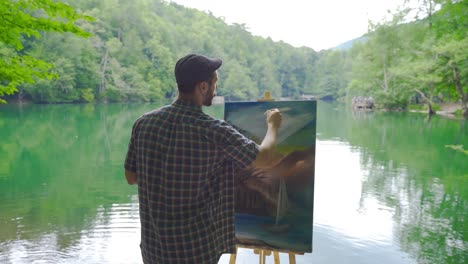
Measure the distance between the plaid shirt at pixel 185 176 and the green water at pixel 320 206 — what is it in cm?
198

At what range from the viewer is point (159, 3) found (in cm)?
5906

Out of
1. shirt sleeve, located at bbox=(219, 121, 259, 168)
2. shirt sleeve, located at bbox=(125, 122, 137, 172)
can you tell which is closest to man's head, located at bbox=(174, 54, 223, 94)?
shirt sleeve, located at bbox=(219, 121, 259, 168)

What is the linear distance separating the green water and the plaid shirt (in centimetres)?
198

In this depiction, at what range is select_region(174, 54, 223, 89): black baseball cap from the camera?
1.50 meters

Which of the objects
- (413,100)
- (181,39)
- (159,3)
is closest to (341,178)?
(413,100)

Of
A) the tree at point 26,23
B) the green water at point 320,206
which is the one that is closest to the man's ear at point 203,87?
the tree at point 26,23

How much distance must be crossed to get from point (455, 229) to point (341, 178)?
275 cm

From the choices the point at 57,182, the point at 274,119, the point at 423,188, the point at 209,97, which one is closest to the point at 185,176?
the point at 209,97

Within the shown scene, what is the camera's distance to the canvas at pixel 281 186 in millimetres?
2471

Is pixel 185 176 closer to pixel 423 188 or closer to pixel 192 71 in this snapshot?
pixel 192 71

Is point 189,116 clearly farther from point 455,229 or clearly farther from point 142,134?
point 455,229

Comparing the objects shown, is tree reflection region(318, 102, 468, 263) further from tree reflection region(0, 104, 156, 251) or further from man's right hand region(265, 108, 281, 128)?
tree reflection region(0, 104, 156, 251)

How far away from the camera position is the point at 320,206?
5.49 metres

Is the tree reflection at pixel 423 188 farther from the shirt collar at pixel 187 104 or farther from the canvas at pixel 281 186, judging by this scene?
the shirt collar at pixel 187 104
